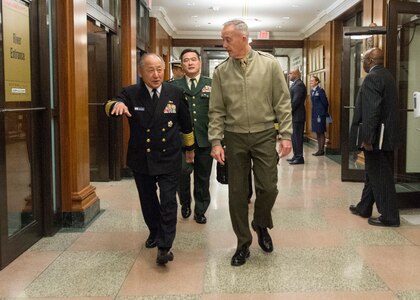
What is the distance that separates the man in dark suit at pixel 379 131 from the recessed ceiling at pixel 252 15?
5341 millimetres

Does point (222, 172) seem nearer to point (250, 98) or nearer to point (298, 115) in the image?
point (250, 98)

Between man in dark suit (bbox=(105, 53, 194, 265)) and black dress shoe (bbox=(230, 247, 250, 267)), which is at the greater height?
man in dark suit (bbox=(105, 53, 194, 265))

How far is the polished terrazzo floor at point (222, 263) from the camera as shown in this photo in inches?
107

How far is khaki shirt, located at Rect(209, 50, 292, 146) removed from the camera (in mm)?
3072

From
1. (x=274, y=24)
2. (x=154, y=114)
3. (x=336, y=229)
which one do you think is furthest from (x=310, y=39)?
(x=154, y=114)

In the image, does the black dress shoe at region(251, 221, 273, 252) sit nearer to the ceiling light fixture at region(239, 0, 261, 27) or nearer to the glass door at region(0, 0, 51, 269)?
the glass door at region(0, 0, 51, 269)

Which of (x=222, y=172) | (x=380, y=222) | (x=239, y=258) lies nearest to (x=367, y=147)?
(x=380, y=222)

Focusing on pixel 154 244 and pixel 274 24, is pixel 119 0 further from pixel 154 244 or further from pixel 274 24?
pixel 274 24

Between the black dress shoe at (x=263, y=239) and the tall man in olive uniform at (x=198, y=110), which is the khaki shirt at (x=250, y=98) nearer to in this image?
the black dress shoe at (x=263, y=239)

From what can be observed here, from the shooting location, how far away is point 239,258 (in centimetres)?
313

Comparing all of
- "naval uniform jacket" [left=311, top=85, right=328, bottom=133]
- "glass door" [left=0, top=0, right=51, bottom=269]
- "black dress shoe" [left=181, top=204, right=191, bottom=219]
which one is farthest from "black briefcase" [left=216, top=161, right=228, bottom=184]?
"naval uniform jacket" [left=311, top=85, right=328, bottom=133]

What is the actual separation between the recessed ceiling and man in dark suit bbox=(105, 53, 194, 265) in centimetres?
680

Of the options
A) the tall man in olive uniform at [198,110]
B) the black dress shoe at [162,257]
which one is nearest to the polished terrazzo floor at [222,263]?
the black dress shoe at [162,257]

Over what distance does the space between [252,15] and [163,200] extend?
9408mm
